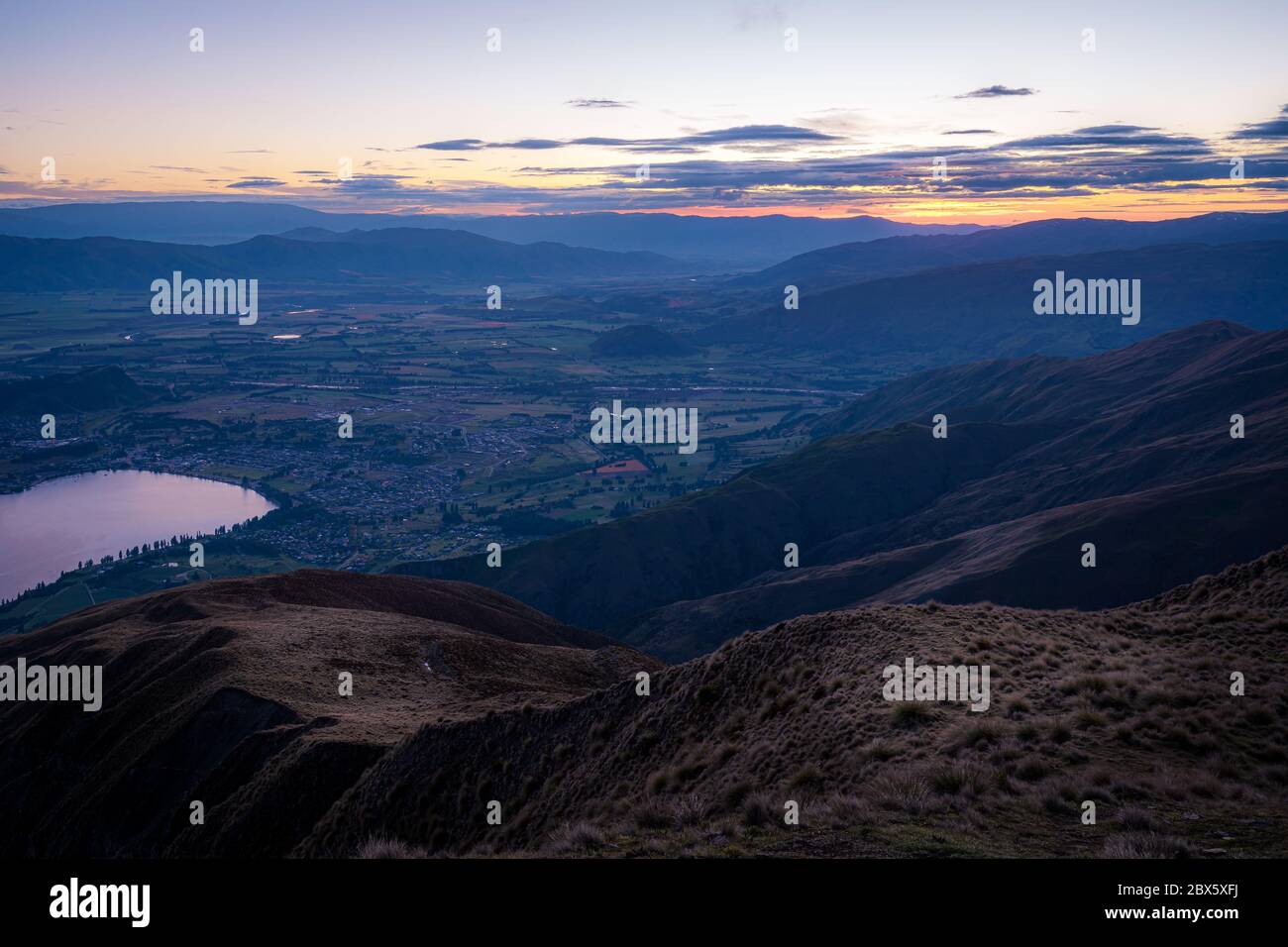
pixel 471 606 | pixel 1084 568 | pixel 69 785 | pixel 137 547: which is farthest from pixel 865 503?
pixel 69 785

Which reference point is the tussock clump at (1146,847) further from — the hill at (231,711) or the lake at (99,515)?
the lake at (99,515)

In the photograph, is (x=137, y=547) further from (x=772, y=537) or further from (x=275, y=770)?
(x=275, y=770)

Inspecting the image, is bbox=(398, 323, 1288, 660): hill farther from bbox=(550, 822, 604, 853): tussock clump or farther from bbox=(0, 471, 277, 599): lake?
bbox=(550, 822, 604, 853): tussock clump

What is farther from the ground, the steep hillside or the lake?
the steep hillside

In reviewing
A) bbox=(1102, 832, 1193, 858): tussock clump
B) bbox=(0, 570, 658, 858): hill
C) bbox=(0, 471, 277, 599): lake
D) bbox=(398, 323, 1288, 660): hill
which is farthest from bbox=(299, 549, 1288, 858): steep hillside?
bbox=(0, 471, 277, 599): lake

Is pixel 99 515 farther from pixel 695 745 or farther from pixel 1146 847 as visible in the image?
pixel 1146 847

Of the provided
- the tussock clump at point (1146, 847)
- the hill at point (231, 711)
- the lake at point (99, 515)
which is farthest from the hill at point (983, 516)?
the tussock clump at point (1146, 847)
